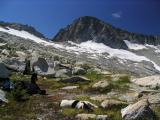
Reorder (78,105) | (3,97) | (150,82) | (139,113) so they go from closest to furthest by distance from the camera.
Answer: (139,113)
(78,105)
(3,97)
(150,82)

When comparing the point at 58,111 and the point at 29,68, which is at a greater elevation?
the point at 29,68

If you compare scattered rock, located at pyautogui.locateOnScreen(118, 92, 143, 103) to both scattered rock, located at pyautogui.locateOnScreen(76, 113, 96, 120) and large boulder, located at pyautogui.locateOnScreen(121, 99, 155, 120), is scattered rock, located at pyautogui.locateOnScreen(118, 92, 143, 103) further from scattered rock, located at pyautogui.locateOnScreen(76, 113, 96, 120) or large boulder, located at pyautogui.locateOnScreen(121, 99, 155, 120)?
scattered rock, located at pyautogui.locateOnScreen(76, 113, 96, 120)

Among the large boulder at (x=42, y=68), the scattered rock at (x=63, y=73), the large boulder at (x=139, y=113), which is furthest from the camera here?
the large boulder at (x=42, y=68)

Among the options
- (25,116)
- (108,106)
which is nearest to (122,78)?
(108,106)

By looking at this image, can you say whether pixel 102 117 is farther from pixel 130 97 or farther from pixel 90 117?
pixel 130 97

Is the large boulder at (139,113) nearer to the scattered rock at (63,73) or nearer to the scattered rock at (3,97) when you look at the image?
the scattered rock at (3,97)

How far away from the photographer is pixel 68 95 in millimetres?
36562

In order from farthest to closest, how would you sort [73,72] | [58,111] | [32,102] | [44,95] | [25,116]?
[73,72]
[44,95]
[32,102]
[58,111]
[25,116]

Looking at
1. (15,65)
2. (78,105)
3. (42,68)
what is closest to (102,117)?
(78,105)

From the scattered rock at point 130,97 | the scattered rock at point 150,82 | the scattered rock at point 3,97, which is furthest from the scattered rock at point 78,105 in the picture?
the scattered rock at point 150,82

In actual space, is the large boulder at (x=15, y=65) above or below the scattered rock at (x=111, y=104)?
above

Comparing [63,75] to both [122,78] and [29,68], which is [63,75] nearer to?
[29,68]

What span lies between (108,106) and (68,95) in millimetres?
8061

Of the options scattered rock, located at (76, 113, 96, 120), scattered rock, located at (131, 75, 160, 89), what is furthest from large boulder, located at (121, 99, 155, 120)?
scattered rock, located at (131, 75, 160, 89)
